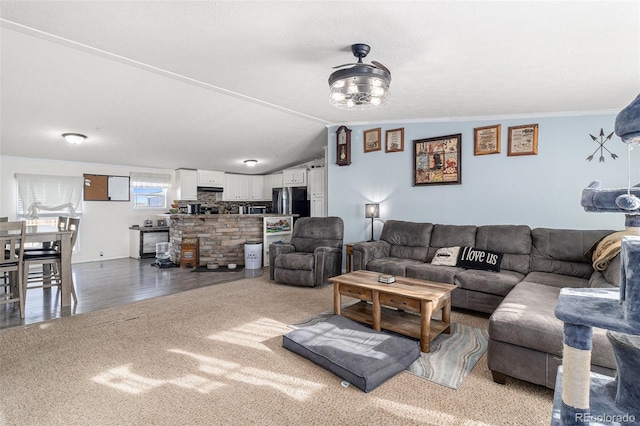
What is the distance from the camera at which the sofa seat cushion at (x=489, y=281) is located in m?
3.05

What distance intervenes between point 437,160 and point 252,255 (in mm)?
3557

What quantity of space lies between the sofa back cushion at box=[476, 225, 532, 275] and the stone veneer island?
3.94 meters

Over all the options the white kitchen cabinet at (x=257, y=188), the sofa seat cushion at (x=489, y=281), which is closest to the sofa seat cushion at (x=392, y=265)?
the sofa seat cushion at (x=489, y=281)

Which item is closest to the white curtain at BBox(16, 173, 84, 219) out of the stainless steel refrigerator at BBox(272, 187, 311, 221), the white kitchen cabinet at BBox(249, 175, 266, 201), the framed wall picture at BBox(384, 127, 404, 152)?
the white kitchen cabinet at BBox(249, 175, 266, 201)

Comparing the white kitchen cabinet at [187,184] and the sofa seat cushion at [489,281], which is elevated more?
the white kitchen cabinet at [187,184]

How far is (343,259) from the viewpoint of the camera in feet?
17.3

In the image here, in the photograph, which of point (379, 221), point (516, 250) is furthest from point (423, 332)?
point (379, 221)

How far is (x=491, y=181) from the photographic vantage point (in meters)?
4.11

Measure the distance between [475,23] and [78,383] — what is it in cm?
361

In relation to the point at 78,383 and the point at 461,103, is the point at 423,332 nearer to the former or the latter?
the point at 78,383

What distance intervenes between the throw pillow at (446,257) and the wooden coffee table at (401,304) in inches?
36.9

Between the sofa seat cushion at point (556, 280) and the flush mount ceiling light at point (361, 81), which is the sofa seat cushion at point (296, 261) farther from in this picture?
the sofa seat cushion at point (556, 280)

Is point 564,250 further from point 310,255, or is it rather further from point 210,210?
point 210,210

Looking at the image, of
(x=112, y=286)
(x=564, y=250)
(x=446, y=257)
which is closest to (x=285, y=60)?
(x=446, y=257)
